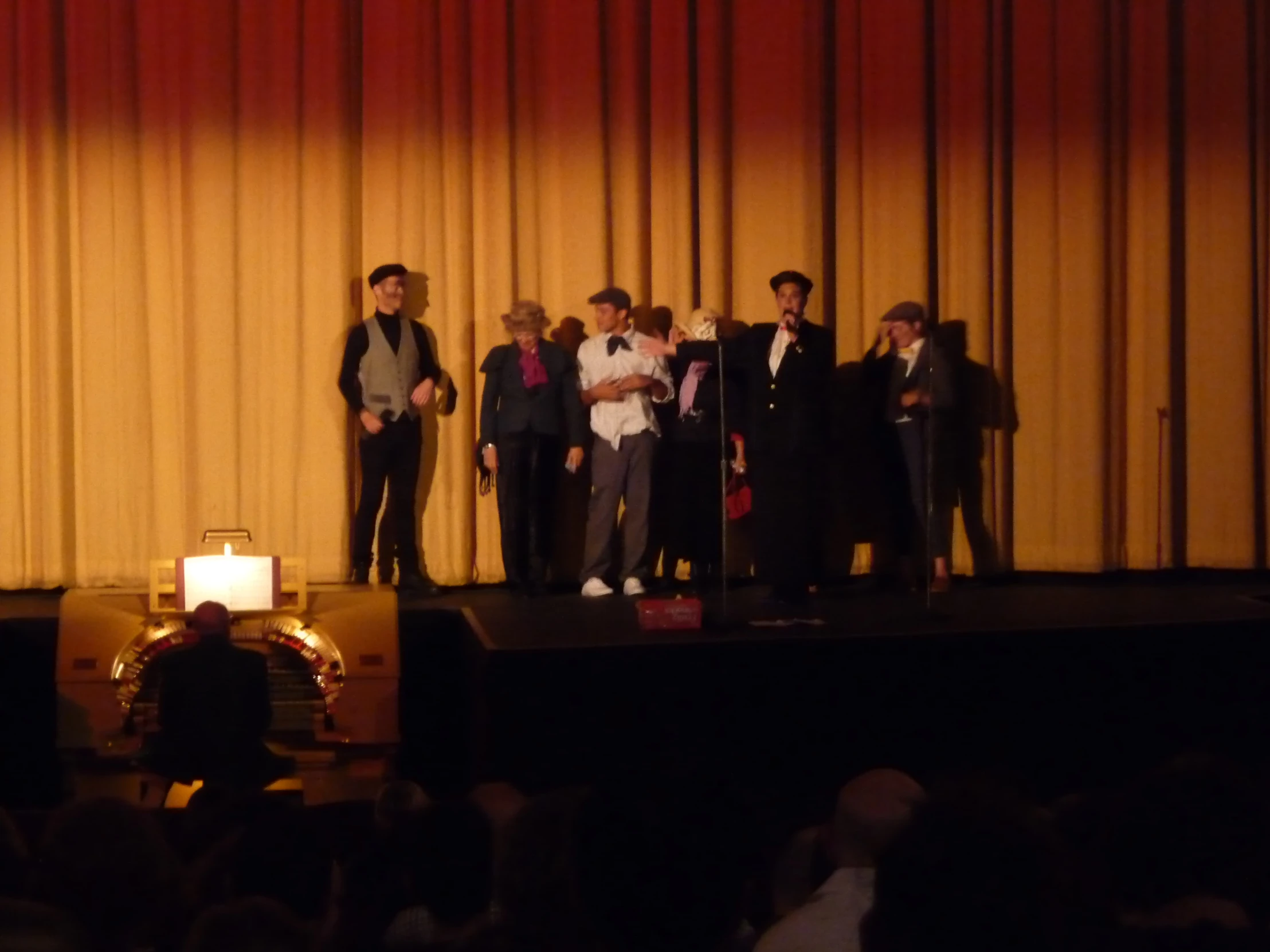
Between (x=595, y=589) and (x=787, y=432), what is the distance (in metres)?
1.11

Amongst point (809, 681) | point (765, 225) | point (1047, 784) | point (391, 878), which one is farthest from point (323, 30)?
point (391, 878)

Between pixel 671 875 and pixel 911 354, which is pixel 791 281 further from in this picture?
pixel 671 875

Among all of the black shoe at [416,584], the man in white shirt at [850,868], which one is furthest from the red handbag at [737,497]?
the man in white shirt at [850,868]

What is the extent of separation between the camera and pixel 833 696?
17.0 ft

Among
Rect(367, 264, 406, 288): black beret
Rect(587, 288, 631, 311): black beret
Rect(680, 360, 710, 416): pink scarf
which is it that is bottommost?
Rect(680, 360, 710, 416): pink scarf

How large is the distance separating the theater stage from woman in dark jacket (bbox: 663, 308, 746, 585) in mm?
921

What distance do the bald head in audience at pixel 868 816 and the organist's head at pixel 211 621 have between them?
8.34 feet

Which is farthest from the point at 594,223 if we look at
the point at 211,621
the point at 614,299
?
the point at 211,621

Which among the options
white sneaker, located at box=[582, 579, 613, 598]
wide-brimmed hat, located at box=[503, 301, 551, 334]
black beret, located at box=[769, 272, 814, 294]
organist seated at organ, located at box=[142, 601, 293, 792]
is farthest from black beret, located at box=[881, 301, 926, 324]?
→ organist seated at organ, located at box=[142, 601, 293, 792]

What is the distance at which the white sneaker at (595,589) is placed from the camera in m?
6.62

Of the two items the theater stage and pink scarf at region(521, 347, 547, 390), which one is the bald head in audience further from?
pink scarf at region(521, 347, 547, 390)

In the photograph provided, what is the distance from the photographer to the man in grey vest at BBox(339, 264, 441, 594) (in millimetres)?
6645

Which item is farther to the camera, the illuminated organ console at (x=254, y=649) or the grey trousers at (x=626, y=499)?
the grey trousers at (x=626, y=499)

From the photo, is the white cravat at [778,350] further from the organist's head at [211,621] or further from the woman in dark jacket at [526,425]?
the organist's head at [211,621]
